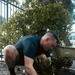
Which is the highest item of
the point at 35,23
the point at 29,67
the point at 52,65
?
the point at 35,23

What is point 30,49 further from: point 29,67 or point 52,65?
point 52,65

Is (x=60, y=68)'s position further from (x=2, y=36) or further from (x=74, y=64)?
(x=2, y=36)

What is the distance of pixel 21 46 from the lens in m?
3.02

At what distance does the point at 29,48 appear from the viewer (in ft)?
9.02

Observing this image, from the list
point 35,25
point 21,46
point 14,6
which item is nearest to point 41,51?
point 21,46

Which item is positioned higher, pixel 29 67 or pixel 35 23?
pixel 35 23

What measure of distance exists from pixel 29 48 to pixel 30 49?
0.05 feet

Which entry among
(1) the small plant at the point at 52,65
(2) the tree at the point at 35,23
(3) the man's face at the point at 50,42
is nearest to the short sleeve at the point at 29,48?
(3) the man's face at the point at 50,42

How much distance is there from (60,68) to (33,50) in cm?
176

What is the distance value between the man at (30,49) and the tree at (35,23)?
149 cm

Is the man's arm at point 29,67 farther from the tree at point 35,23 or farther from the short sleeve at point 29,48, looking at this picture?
the tree at point 35,23

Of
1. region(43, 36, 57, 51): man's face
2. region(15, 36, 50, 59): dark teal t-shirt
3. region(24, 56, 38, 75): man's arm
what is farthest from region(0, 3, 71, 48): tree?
region(24, 56, 38, 75): man's arm

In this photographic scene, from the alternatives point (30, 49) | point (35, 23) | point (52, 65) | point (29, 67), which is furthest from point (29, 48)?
point (35, 23)

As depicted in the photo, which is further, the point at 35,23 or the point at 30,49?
the point at 35,23
